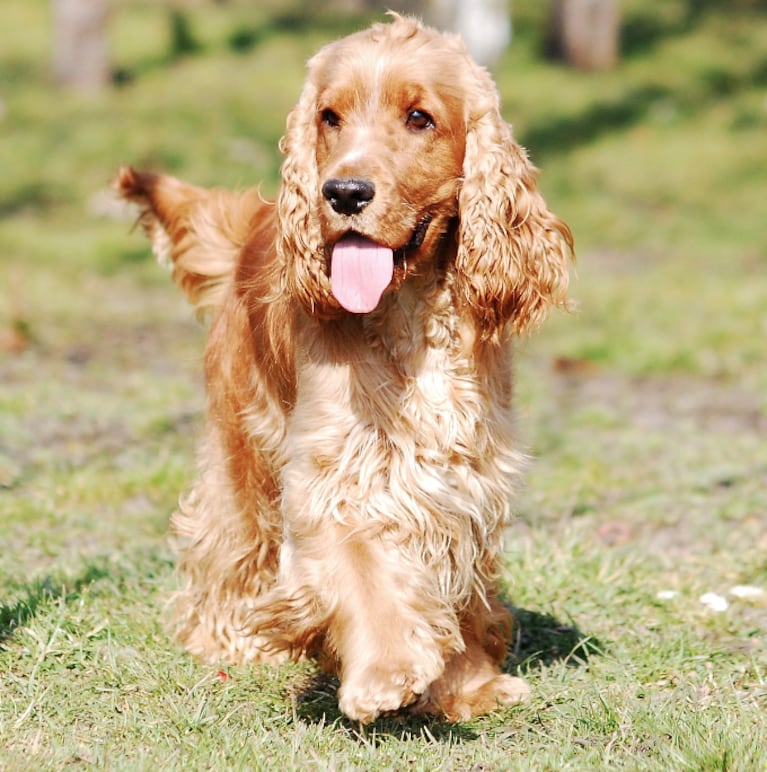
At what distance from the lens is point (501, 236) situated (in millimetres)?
3643

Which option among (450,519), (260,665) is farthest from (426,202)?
(260,665)

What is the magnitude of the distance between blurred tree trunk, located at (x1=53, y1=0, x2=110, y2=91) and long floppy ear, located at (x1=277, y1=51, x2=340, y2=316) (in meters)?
13.5

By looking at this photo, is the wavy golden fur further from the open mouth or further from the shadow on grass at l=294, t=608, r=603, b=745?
the shadow on grass at l=294, t=608, r=603, b=745

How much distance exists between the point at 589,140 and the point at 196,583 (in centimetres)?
1338

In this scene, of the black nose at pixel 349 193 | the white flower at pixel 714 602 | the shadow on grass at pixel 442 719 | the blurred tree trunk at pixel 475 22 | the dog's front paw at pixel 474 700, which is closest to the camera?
the black nose at pixel 349 193

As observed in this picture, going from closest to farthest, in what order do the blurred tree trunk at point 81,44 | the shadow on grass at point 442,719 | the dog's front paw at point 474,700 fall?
the shadow on grass at point 442,719
the dog's front paw at point 474,700
the blurred tree trunk at point 81,44

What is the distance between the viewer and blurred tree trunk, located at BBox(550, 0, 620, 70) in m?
20.0

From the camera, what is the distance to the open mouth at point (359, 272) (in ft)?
11.3

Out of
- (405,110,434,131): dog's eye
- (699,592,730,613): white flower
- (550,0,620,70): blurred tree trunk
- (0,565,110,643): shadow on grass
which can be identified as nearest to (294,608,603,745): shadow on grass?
(699,592,730,613): white flower

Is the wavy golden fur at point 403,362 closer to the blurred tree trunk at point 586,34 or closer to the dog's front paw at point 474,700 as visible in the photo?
the dog's front paw at point 474,700

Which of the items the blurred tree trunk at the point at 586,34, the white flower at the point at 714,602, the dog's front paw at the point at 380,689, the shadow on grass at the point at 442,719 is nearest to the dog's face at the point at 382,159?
the dog's front paw at the point at 380,689

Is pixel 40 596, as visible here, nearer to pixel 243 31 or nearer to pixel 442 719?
pixel 442 719

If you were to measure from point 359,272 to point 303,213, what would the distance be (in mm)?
365

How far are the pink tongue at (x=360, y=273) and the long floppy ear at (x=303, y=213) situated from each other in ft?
0.36
